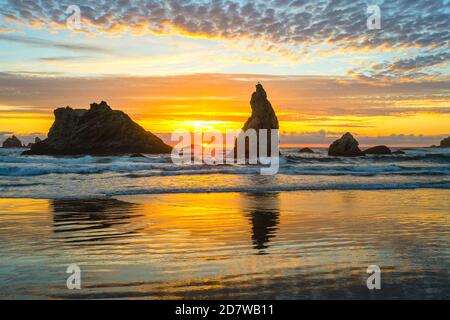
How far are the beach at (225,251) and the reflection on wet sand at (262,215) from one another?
57 millimetres

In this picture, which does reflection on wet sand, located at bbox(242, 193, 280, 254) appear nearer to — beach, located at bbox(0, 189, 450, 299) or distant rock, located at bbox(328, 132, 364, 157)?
beach, located at bbox(0, 189, 450, 299)

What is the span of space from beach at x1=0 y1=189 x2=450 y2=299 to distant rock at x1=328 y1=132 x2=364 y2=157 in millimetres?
58790

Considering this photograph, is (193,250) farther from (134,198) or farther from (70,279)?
(134,198)

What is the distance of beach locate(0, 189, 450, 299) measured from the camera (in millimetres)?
5953

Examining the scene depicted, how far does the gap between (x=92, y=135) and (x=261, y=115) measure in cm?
3836

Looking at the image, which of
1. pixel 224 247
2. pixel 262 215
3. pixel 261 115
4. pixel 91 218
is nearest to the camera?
pixel 224 247

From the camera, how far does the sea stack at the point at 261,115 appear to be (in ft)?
217

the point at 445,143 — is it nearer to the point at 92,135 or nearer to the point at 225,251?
the point at 92,135

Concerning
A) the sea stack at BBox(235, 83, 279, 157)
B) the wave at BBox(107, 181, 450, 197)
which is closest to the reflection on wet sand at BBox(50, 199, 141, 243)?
the wave at BBox(107, 181, 450, 197)

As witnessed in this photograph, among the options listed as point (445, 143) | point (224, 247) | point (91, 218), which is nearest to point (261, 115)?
point (91, 218)

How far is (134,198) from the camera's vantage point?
1898 cm

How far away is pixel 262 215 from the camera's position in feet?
44.8

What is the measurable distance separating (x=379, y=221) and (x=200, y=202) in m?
7.43
